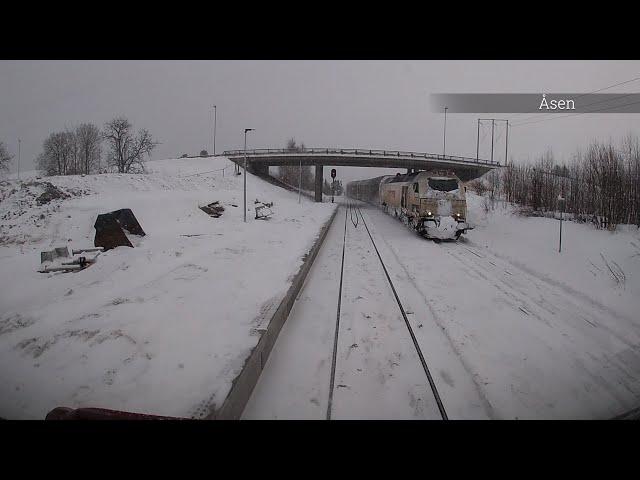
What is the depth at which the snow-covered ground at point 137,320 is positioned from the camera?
9.59ft

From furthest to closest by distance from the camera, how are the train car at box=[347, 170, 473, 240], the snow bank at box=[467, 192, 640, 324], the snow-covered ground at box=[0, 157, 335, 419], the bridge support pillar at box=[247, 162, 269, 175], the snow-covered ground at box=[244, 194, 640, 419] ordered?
the bridge support pillar at box=[247, 162, 269, 175]
the train car at box=[347, 170, 473, 240]
the snow bank at box=[467, 192, 640, 324]
the snow-covered ground at box=[244, 194, 640, 419]
the snow-covered ground at box=[0, 157, 335, 419]

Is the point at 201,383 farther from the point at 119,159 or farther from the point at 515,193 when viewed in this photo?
the point at 119,159

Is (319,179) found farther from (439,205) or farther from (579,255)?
(579,255)

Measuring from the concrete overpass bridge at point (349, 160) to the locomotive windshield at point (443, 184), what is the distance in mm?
18248

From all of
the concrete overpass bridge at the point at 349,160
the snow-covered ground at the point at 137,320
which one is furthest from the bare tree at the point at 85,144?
the concrete overpass bridge at the point at 349,160

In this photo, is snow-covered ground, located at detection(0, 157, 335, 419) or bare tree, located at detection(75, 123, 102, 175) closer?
snow-covered ground, located at detection(0, 157, 335, 419)

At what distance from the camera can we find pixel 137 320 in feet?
14.6

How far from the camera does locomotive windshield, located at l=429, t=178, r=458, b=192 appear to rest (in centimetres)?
1477

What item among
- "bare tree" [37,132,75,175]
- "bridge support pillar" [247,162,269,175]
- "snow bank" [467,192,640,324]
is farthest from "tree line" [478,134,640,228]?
"bridge support pillar" [247,162,269,175]

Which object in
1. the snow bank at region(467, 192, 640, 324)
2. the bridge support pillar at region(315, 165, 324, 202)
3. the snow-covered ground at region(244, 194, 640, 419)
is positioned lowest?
the snow-covered ground at region(244, 194, 640, 419)

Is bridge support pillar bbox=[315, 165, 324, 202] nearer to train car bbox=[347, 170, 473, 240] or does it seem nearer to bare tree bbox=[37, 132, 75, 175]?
train car bbox=[347, 170, 473, 240]

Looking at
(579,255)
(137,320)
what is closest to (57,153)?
(137,320)

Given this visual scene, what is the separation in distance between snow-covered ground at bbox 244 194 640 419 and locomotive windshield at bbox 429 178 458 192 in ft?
19.3
